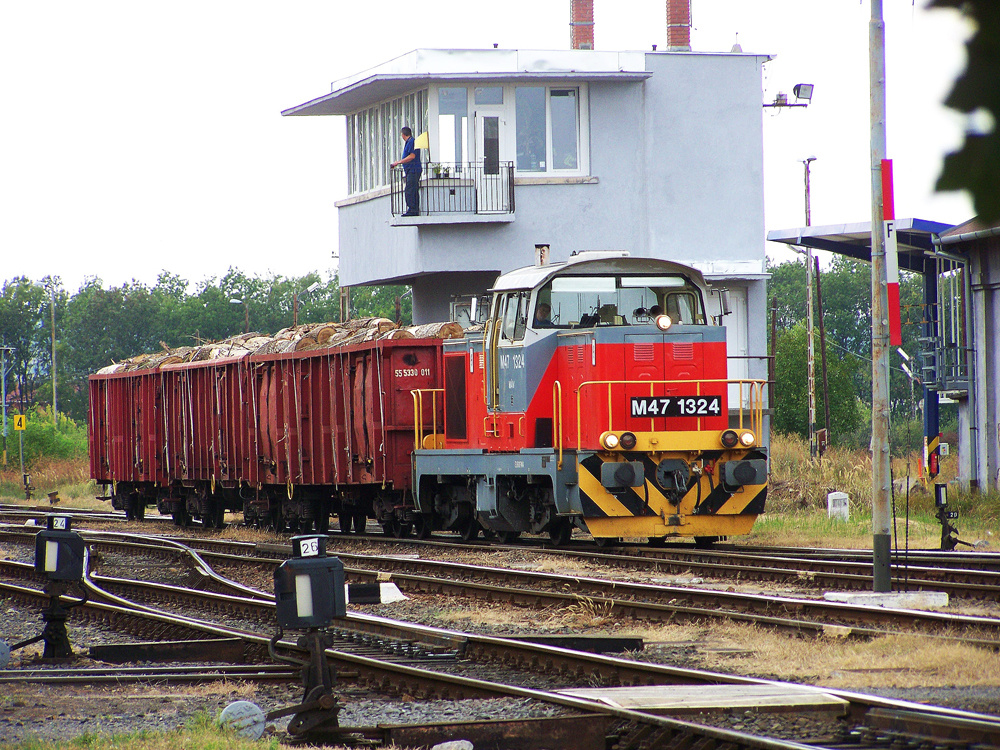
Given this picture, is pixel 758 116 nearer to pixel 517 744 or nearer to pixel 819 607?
pixel 819 607

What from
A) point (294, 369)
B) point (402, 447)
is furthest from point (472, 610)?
point (294, 369)

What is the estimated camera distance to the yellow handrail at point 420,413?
18141 millimetres

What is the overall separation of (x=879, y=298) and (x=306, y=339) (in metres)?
12.9

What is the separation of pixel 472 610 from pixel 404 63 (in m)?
17.5

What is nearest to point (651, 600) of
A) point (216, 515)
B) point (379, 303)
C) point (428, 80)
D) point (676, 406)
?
point (676, 406)

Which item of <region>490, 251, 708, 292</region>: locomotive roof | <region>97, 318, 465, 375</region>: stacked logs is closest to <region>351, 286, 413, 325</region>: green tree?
<region>97, 318, 465, 375</region>: stacked logs

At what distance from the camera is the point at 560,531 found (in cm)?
1684

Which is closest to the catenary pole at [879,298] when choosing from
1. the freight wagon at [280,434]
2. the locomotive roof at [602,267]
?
the locomotive roof at [602,267]

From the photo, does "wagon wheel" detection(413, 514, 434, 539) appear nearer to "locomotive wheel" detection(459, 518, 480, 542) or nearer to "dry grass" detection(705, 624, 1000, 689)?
"locomotive wheel" detection(459, 518, 480, 542)

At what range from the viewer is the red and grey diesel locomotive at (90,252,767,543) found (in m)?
15.0

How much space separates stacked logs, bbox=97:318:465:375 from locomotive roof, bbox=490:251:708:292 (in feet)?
11.0

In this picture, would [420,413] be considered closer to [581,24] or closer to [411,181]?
[411,181]

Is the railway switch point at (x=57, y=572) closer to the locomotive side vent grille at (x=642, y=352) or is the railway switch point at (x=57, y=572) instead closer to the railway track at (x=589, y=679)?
the railway track at (x=589, y=679)

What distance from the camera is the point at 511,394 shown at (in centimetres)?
1606
